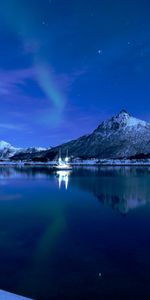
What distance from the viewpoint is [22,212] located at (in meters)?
26.6

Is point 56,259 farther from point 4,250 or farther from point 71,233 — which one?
point 71,233

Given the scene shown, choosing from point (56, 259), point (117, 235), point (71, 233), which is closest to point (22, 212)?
point (71, 233)

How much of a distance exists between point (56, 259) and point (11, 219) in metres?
9.63

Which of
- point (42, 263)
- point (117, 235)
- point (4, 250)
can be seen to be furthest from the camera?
point (117, 235)

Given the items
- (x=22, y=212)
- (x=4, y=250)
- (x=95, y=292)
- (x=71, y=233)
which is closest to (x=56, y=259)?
(x=4, y=250)

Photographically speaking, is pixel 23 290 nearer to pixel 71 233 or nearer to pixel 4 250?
pixel 4 250

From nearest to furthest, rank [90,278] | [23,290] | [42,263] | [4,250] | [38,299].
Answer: [38,299]
[23,290]
[90,278]
[42,263]
[4,250]

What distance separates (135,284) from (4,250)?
20.7 ft

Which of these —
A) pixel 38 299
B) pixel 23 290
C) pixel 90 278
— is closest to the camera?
pixel 38 299

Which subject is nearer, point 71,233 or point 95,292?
point 95,292

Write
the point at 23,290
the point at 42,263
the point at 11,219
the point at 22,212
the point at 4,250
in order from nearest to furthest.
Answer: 1. the point at 23,290
2. the point at 42,263
3. the point at 4,250
4. the point at 11,219
5. the point at 22,212

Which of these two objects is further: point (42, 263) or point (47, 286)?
point (42, 263)

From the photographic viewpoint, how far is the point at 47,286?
11.6m

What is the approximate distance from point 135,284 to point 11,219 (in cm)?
1323
